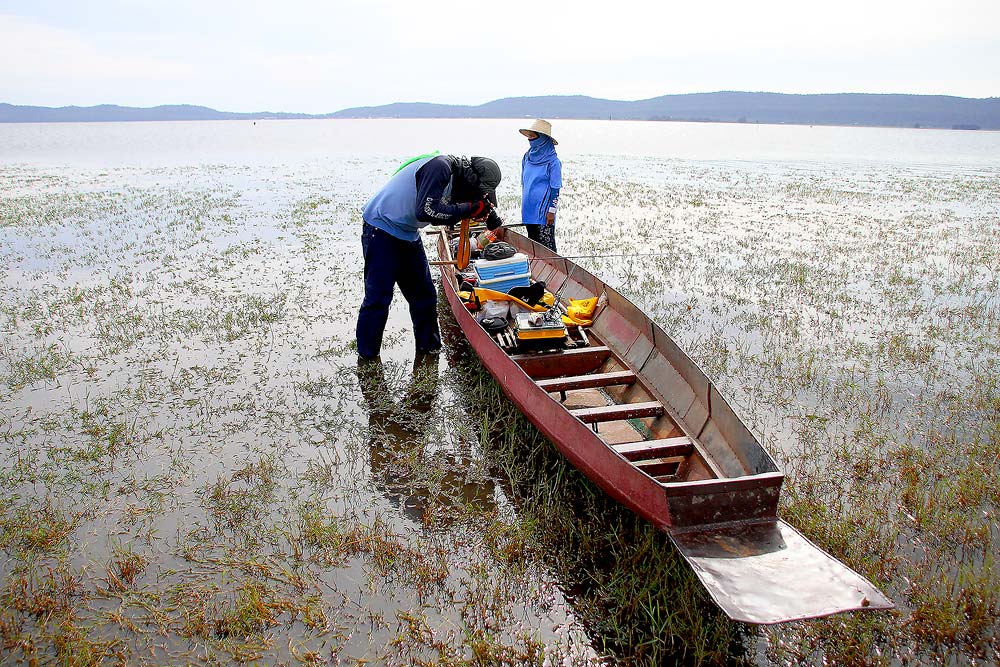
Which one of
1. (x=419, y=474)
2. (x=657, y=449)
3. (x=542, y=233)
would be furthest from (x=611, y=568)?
(x=542, y=233)

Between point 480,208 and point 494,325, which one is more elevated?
point 480,208

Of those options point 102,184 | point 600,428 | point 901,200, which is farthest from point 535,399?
point 102,184

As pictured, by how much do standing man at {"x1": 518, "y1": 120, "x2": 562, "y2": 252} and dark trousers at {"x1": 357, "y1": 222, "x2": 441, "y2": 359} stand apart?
238 centimetres

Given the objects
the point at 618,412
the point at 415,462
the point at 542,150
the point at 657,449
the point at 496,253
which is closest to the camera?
the point at 657,449

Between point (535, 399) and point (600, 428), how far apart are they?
2.47 ft

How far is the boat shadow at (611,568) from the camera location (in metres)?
3.22

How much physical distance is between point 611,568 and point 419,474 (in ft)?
5.73

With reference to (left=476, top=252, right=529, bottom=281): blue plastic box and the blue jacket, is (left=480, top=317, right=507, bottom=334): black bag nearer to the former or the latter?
(left=476, top=252, right=529, bottom=281): blue plastic box

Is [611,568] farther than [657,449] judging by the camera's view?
No

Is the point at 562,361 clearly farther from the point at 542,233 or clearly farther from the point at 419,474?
the point at 542,233

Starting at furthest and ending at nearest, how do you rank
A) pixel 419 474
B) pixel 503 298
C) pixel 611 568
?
pixel 503 298
pixel 419 474
pixel 611 568

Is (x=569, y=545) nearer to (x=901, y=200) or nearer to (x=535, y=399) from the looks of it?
(x=535, y=399)

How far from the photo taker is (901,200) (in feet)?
60.8

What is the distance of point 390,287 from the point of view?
655 centimetres
